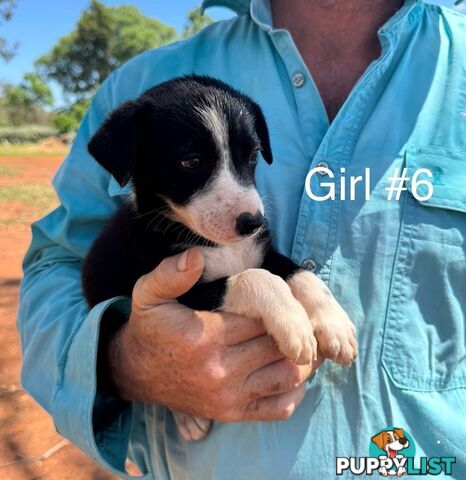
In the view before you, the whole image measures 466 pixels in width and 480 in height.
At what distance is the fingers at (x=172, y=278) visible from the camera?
5.62 feet

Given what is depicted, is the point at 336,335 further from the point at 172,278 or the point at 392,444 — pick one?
the point at 172,278

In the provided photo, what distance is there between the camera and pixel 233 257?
2.12m

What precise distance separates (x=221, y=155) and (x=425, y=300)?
864 mm

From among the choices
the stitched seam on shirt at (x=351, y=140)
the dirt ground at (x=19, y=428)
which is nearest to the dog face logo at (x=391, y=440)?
the stitched seam on shirt at (x=351, y=140)

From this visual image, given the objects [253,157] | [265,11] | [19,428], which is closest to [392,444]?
[253,157]

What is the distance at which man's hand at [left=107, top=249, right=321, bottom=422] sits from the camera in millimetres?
1735

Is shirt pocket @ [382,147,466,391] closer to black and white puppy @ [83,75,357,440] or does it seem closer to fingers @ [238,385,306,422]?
black and white puppy @ [83,75,357,440]

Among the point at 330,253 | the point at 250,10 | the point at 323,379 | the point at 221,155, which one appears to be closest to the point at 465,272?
the point at 330,253

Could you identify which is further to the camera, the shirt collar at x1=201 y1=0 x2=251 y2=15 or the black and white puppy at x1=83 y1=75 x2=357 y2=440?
the shirt collar at x1=201 y1=0 x2=251 y2=15

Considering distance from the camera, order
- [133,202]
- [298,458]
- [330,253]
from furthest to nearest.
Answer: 1. [133,202]
2. [330,253]
3. [298,458]

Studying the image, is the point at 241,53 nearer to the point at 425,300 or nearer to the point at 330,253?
the point at 330,253

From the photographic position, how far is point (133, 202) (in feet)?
7.15

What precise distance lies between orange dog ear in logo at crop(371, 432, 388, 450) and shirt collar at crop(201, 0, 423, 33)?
4.67 feet

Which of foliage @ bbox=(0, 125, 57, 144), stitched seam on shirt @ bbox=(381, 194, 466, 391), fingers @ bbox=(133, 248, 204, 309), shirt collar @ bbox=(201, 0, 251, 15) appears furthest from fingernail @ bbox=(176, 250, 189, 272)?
foliage @ bbox=(0, 125, 57, 144)
